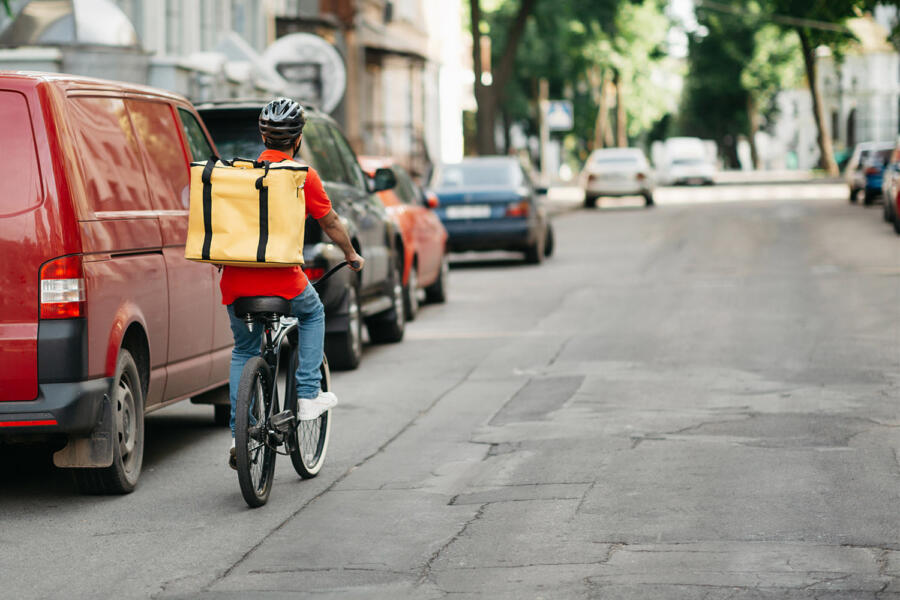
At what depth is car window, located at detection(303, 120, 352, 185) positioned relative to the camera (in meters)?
12.1

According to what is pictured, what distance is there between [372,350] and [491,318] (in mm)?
2420

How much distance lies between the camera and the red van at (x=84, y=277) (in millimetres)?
7066

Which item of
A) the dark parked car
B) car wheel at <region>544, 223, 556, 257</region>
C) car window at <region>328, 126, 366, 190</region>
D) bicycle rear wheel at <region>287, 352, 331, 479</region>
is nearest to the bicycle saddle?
bicycle rear wheel at <region>287, 352, 331, 479</region>

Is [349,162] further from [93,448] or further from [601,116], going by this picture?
[601,116]

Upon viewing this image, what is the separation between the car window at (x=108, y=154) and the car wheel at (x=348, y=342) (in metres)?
4.13

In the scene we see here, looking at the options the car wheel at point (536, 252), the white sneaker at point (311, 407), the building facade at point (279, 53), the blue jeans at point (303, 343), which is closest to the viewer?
the blue jeans at point (303, 343)

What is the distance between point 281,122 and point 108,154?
93cm

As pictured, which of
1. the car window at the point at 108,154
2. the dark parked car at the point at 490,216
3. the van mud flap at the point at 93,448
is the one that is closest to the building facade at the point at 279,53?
the dark parked car at the point at 490,216

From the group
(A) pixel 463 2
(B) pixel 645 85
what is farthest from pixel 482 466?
(B) pixel 645 85

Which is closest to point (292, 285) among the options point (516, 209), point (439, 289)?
point (439, 289)

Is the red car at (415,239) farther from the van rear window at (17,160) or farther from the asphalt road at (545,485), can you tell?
the van rear window at (17,160)

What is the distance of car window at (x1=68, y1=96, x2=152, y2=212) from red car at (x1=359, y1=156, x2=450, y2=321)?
6855 millimetres

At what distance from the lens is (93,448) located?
736cm

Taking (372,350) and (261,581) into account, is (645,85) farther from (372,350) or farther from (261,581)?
(261,581)
